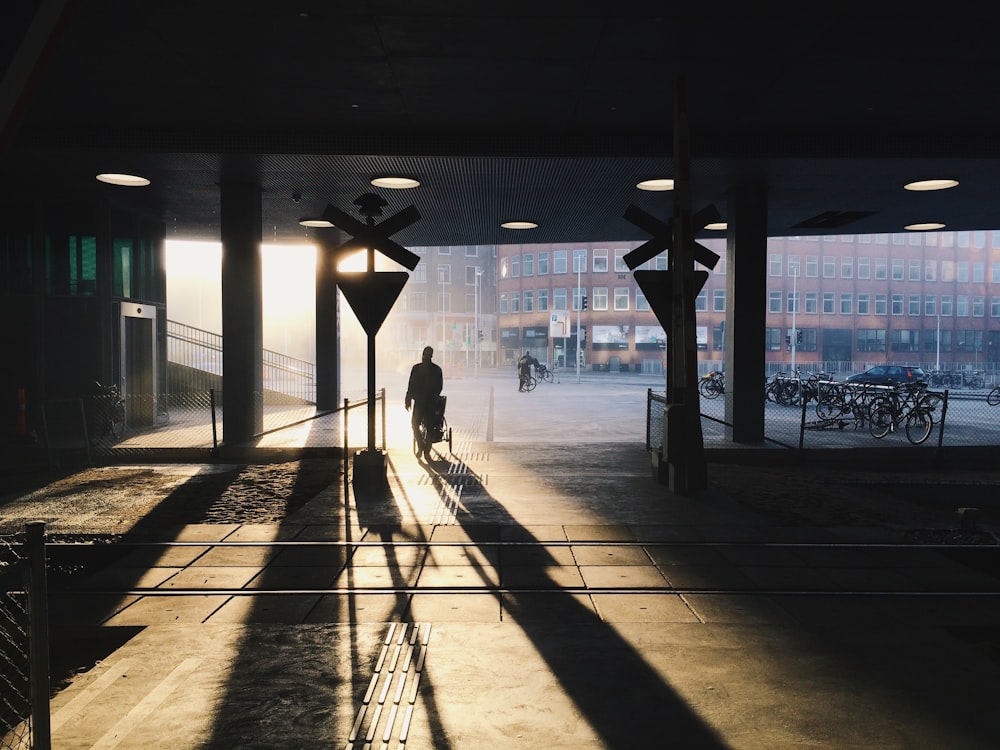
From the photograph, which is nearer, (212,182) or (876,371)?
(212,182)

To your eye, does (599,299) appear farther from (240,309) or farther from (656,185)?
(240,309)

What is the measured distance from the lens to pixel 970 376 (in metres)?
44.4

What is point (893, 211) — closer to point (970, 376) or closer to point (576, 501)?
point (576, 501)

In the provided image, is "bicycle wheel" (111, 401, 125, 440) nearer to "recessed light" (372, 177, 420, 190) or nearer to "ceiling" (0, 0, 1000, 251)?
"ceiling" (0, 0, 1000, 251)

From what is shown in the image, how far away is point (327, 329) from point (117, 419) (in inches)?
290

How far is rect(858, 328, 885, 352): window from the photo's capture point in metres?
69.6

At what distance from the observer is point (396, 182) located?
13.5 metres

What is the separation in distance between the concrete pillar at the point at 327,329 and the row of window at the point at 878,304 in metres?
50.8

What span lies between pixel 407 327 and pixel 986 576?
8910 cm

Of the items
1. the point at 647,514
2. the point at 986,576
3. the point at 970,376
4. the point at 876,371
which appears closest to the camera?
the point at 986,576

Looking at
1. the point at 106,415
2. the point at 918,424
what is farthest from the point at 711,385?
the point at 106,415

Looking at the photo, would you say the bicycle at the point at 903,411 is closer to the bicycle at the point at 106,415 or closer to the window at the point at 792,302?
the bicycle at the point at 106,415

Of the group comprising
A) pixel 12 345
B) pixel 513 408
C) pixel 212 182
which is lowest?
pixel 513 408

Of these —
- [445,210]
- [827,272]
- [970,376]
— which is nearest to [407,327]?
[827,272]
